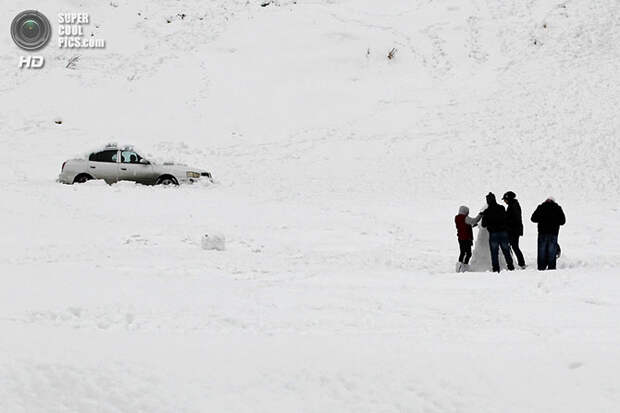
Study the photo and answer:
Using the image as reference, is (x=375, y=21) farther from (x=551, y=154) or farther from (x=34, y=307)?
(x=34, y=307)

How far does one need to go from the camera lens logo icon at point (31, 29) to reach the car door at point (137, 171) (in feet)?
50.9

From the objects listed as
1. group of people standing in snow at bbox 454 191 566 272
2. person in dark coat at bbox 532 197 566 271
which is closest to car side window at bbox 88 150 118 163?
group of people standing in snow at bbox 454 191 566 272

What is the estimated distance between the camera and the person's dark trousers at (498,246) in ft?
37.0

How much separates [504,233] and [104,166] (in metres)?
12.4

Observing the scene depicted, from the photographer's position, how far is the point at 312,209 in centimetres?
1739

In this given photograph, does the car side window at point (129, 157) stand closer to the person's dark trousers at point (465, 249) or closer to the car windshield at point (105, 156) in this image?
the car windshield at point (105, 156)

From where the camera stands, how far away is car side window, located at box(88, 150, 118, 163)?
763 inches

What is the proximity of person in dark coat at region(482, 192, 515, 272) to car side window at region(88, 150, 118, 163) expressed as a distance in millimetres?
12023

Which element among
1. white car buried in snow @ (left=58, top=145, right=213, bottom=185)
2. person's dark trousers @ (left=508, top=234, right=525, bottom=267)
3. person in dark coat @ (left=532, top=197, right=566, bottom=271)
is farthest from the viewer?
white car buried in snow @ (left=58, top=145, right=213, bottom=185)

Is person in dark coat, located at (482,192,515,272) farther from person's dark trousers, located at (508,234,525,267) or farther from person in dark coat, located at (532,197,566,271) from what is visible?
person in dark coat, located at (532,197,566,271)

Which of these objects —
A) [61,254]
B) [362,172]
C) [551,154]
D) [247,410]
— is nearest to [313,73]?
[362,172]

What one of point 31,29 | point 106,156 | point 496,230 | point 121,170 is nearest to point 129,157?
point 121,170

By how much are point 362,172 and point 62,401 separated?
17486 millimetres

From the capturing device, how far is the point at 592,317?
24.1 ft
